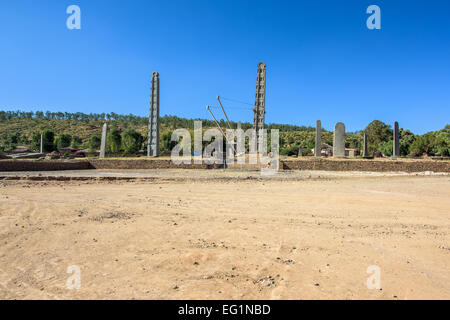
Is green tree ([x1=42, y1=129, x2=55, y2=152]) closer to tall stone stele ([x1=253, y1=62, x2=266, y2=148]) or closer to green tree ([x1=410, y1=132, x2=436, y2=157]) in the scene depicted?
tall stone stele ([x1=253, y1=62, x2=266, y2=148])

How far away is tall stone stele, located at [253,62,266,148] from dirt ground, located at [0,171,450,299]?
22.7 metres

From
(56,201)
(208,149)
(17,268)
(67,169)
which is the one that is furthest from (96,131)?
(17,268)

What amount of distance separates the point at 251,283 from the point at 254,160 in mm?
22787

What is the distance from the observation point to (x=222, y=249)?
5004 millimetres

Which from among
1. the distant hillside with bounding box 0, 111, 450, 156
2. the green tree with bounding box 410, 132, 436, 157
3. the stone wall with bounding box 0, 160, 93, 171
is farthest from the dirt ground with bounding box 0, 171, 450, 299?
the green tree with bounding box 410, 132, 436, 157

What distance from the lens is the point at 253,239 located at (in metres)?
5.59

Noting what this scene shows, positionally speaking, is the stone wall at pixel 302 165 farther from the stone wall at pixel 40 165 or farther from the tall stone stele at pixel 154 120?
the tall stone stele at pixel 154 120

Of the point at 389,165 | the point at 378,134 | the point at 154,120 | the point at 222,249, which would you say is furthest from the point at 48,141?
the point at 378,134

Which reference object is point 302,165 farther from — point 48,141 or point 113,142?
point 48,141

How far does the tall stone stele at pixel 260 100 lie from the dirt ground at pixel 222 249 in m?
22.7

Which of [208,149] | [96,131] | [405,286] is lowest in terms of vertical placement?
[405,286]

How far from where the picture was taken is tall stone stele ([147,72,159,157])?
31406 millimetres

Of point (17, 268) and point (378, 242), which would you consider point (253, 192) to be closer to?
point (378, 242)

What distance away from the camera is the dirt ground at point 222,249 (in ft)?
11.7
